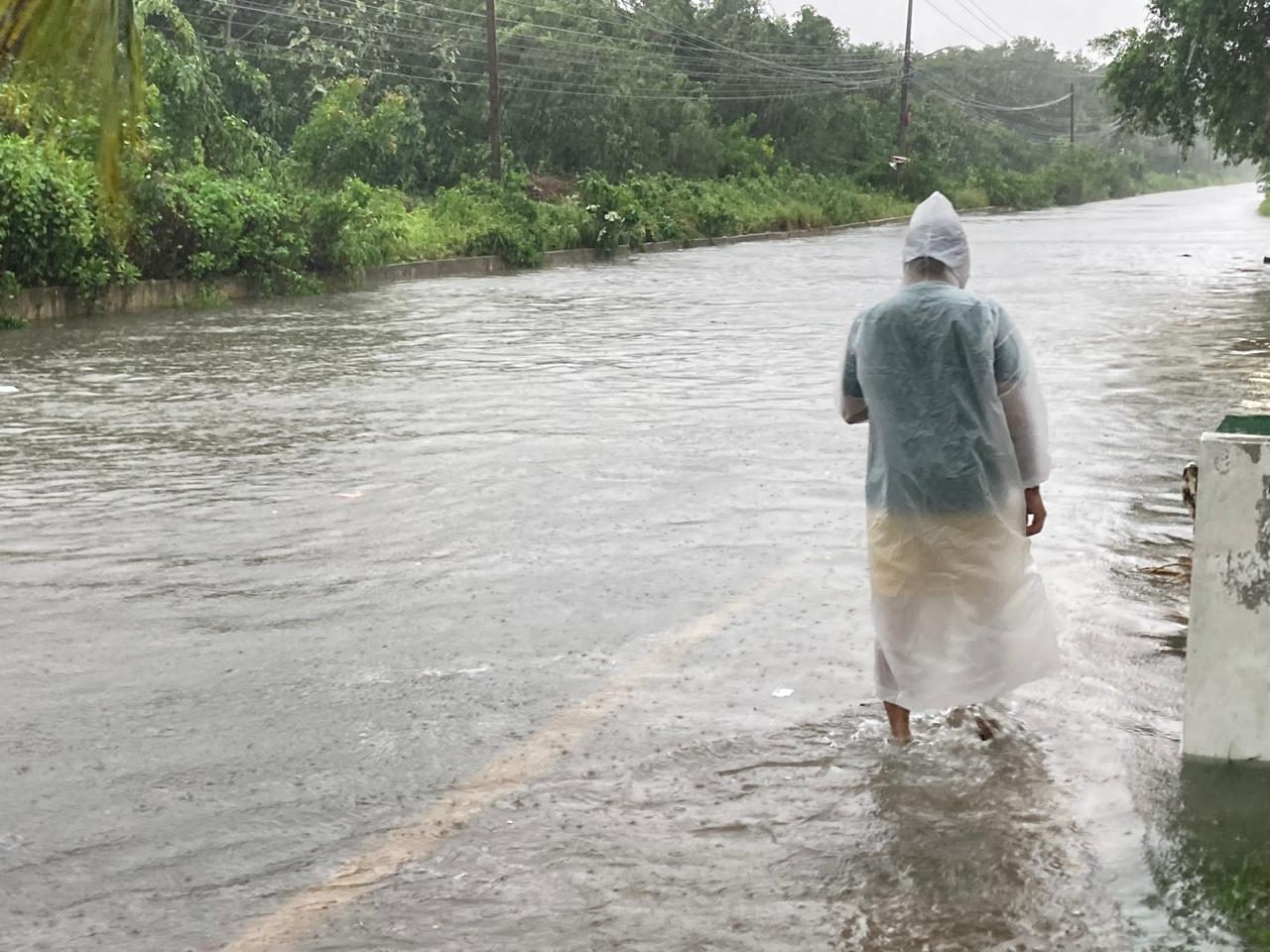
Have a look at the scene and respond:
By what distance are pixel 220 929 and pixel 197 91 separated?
78.3 feet

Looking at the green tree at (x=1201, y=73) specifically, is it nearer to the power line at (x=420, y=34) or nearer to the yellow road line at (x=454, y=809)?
the power line at (x=420, y=34)

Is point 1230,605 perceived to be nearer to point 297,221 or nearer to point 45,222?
point 45,222

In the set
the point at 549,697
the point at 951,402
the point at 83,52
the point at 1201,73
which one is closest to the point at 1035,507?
the point at 951,402

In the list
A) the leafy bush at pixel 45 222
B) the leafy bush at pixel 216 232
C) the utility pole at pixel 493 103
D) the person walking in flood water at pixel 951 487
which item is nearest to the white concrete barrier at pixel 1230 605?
the person walking in flood water at pixel 951 487

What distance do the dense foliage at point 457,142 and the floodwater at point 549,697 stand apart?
158 centimetres

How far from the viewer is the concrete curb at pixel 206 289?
20.3 m

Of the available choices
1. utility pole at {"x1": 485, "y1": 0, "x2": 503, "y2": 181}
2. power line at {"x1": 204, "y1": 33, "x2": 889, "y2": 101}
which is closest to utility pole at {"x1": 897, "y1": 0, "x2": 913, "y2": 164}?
power line at {"x1": 204, "y1": 33, "x2": 889, "y2": 101}

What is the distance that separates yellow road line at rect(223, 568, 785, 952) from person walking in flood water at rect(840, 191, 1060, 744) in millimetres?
998

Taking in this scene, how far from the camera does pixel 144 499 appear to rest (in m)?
9.05

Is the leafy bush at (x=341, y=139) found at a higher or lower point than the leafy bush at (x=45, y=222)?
higher

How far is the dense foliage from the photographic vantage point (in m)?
20.2

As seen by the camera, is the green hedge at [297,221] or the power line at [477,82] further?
the power line at [477,82]

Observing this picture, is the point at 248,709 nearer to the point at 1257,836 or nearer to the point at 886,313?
the point at 886,313

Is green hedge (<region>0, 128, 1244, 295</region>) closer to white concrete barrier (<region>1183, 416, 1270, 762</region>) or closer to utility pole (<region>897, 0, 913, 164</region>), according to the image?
white concrete barrier (<region>1183, 416, 1270, 762</region>)
